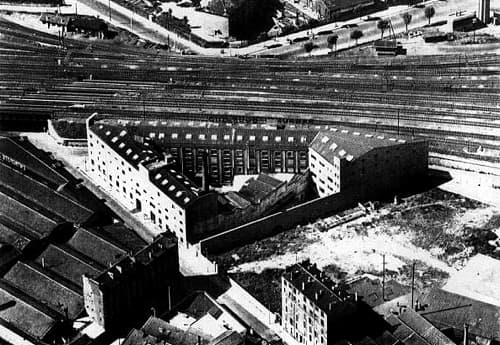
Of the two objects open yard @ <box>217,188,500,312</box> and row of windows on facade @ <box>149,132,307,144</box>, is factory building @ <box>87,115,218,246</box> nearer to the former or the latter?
row of windows on facade @ <box>149,132,307,144</box>

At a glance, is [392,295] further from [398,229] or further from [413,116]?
[413,116]

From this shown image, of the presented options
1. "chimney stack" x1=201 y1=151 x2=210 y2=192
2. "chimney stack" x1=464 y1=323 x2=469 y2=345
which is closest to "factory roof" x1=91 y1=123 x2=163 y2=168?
"chimney stack" x1=201 y1=151 x2=210 y2=192

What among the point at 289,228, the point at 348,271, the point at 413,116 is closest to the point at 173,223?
the point at 289,228

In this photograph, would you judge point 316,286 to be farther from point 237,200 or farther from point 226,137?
point 226,137

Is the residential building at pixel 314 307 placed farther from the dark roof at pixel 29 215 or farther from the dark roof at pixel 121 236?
the dark roof at pixel 29 215

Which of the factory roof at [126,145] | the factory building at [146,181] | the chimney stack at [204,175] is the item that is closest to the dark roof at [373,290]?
the factory building at [146,181]
